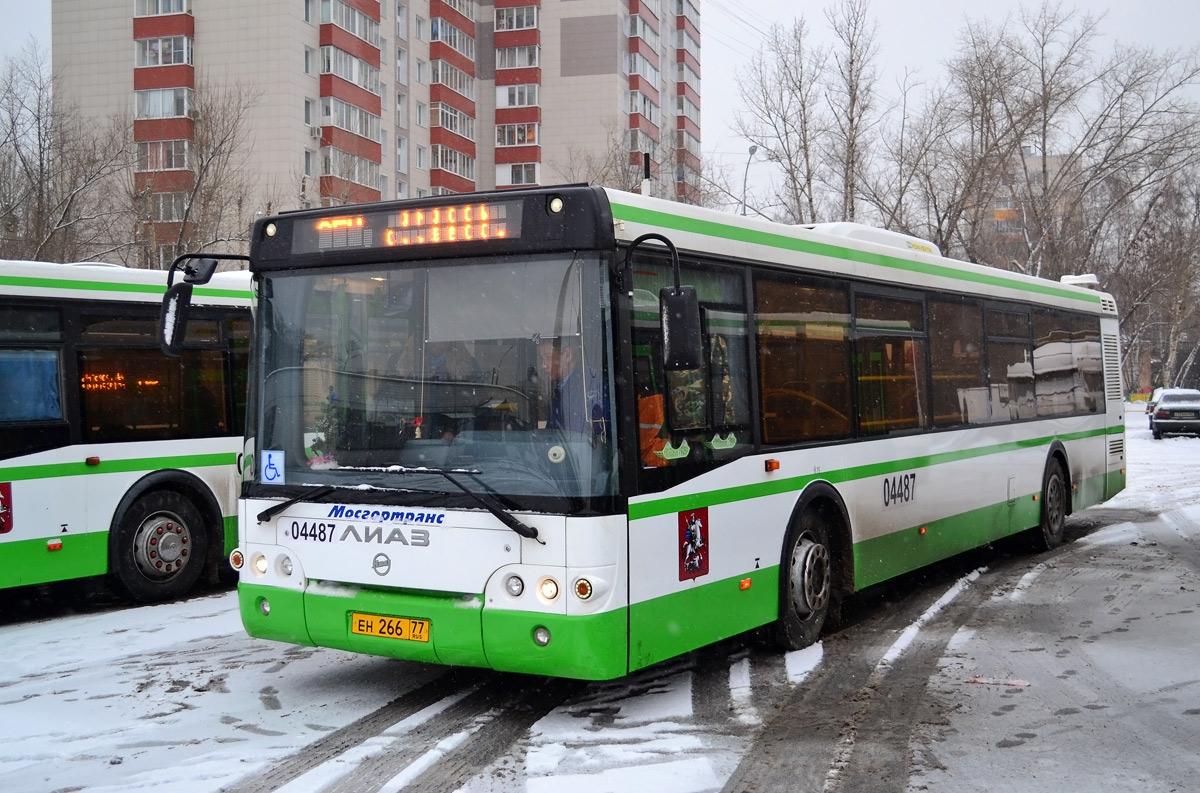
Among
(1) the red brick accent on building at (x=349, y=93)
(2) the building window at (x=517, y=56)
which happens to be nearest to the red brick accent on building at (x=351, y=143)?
(1) the red brick accent on building at (x=349, y=93)

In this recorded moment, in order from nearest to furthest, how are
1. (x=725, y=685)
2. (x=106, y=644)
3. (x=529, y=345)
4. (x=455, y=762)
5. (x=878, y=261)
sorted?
(x=455, y=762)
(x=529, y=345)
(x=725, y=685)
(x=106, y=644)
(x=878, y=261)

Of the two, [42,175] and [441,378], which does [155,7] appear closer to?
[42,175]

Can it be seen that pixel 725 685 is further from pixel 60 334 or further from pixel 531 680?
pixel 60 334

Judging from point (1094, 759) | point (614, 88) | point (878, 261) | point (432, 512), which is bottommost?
point (1094, 759)

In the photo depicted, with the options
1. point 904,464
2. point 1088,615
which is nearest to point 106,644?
point 904,464

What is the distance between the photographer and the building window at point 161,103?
46.3 meters

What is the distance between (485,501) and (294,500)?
1.31 m

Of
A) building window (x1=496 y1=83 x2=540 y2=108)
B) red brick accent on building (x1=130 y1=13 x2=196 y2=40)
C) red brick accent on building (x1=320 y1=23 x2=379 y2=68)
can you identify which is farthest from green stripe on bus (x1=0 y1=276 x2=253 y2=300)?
building window (x1=496 y1=83 x2=540 y2=108)

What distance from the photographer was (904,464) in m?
9.85

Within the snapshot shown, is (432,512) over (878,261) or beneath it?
beneath

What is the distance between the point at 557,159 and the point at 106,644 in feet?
185

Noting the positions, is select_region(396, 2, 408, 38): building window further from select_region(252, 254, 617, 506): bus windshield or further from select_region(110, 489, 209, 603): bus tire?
select_region(252, 254, 617, 506): bus windshield

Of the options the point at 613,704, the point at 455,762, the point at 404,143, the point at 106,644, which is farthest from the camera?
the point at 404,143

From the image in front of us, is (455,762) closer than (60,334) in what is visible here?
Yes
